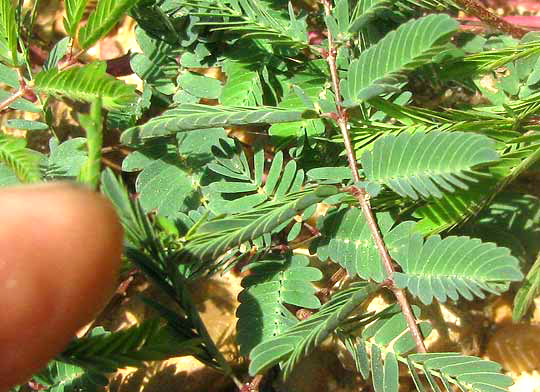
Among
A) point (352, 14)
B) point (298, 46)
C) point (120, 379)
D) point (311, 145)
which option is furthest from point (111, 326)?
point (352, 14)

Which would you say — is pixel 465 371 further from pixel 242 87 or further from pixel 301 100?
pixel 242 87

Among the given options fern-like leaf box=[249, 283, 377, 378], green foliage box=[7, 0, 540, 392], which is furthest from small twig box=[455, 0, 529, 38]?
fern-like leaf box=[249, 283, 377, 378]

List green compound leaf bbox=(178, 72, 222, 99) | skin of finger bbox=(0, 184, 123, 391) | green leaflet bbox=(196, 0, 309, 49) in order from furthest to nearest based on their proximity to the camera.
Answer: green compound leaf bbox=(178, 72, 222, 99)
green leaflet bbox=(196, 0, 309, 49)
skin of finger bbox=(0, 184, 123, 391)

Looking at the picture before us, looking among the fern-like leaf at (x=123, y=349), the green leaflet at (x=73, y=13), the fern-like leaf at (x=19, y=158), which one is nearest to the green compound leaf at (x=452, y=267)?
the fern-like leaf at (x=123, y=349)

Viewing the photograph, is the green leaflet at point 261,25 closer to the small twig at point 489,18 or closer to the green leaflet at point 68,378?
the small twig at point 489,18

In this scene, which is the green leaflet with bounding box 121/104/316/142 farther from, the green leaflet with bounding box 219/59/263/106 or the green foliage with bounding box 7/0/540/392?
the green leaflet with bounding box 219/59/263/106

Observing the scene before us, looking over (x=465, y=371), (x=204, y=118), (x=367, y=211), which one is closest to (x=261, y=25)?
(x=204, y=118)
